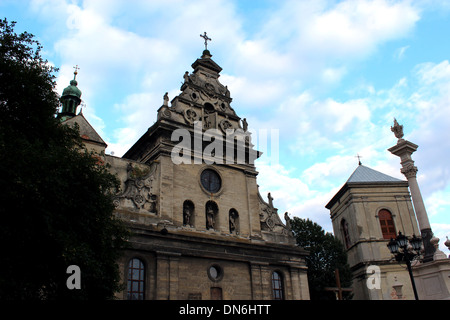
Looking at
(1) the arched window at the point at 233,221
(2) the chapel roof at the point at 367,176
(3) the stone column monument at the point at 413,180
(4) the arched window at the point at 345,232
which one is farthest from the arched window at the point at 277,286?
(2) the chapel roof at the point at 367,176

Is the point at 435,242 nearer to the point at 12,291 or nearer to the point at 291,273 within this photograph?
the point at 291,273

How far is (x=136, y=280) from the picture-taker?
19359 mm

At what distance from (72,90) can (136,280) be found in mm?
23866

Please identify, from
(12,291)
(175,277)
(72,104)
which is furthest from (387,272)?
(72,104)

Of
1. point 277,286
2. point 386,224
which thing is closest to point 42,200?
point 277,286

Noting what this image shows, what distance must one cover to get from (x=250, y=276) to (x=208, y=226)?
12.5 ft

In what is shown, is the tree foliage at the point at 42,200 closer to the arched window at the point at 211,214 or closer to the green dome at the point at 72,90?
the arched window at the point at 211,214

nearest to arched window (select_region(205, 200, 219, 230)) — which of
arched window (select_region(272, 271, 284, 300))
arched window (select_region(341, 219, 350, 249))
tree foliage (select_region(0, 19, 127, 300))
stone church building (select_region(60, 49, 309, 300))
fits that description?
stone church building (select_region(60, 49, 309, 300))

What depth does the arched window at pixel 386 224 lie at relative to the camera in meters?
33.0

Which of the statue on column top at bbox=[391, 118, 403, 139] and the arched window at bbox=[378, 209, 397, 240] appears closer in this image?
the statue on column top at bbox=[391, 118, 403, 139]

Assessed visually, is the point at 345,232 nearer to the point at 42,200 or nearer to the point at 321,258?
the point at 321,258

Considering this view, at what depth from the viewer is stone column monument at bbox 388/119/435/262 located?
78.7 feet

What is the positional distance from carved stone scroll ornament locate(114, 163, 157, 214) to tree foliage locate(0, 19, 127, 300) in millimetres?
7111

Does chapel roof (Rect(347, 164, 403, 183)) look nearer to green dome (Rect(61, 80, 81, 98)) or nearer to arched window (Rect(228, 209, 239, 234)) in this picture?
arched window (Rect(228, 209, 239, 234))
